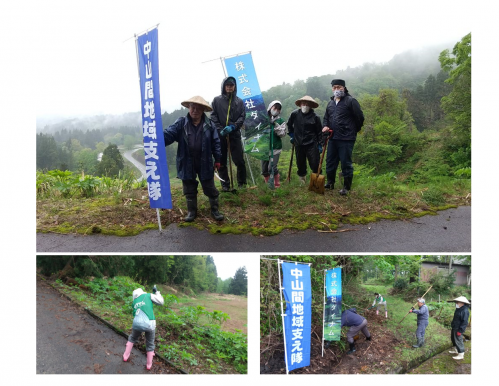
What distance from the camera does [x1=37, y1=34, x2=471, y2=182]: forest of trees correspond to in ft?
30.7

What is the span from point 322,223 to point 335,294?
145cm

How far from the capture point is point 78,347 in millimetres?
4273

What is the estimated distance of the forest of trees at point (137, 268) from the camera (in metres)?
5.49

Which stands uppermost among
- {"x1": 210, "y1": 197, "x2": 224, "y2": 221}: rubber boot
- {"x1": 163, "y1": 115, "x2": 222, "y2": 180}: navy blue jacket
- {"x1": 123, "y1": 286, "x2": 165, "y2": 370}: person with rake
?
{"x1": 163, "y1": 115, "x2": 222, "y2": 180}: navy blue jacket

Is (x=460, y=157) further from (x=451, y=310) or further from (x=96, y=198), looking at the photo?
(x=96, y=198)

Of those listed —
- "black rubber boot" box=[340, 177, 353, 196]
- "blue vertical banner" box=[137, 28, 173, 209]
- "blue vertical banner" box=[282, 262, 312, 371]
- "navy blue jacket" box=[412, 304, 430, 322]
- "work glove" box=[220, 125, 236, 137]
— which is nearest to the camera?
"blue vertical banner" box=[137, 28, 173, 209]

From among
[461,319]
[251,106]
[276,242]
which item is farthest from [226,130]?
[461,319]

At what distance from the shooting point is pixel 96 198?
579 centimetres

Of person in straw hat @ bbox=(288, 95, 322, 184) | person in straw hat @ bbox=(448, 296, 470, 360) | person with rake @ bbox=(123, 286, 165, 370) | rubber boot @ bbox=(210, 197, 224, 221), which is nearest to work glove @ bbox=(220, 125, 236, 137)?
rubber boot @ bbox=(210, 197, 224, 221)

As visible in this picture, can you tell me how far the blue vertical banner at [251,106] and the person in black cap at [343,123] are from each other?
1146 mm

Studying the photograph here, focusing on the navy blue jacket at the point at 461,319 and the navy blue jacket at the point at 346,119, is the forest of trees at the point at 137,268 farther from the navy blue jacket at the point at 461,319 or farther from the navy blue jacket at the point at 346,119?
the navy blue jacket at the point at 461,319

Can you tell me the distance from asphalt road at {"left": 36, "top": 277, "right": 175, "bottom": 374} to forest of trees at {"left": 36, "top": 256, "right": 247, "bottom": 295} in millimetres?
795

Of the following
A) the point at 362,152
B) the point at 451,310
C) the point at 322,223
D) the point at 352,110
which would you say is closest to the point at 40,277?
the point at 322,223

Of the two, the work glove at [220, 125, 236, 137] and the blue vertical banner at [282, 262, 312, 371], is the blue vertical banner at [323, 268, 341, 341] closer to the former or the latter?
the blue vertical banner at [282, 262, 312, 371]
